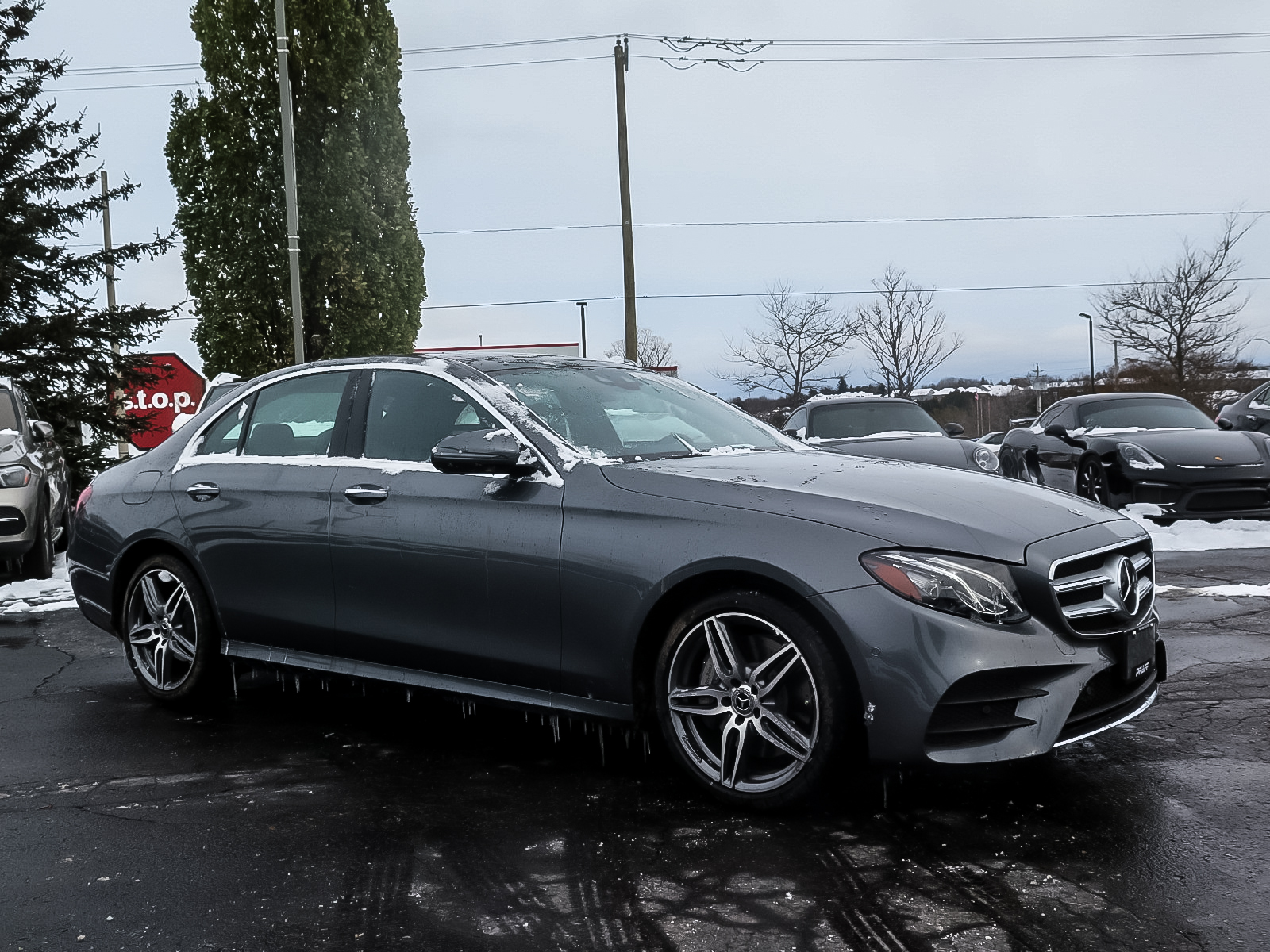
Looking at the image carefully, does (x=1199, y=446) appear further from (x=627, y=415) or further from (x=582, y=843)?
(x=582, y=843)

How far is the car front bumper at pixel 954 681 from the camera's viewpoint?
342 centimetres

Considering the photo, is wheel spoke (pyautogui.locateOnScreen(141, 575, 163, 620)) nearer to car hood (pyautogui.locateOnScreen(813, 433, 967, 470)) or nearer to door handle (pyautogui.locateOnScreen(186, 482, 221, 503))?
door handle (pyautogui.locateOnScreen(186, 482, 221, 503))

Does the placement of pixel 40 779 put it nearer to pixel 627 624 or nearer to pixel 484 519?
pixel 484 519

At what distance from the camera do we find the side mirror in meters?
4.19

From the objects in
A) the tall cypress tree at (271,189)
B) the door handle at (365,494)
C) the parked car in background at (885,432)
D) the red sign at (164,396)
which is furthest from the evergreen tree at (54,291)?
the door handle at (365,494)

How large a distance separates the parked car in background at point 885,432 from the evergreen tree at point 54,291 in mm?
10935

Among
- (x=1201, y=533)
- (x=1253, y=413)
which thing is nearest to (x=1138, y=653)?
(x=1201, y=533)

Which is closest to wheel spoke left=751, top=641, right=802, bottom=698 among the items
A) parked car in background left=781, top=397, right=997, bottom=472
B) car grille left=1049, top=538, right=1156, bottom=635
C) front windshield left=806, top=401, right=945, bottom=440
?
car grille left=1049, top=538, right=1156, bottom=635

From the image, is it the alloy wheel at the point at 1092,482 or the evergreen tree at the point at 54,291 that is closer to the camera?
the alloy wheel at the point at 1092,482

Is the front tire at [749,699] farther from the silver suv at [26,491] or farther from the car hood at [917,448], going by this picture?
the silver suv at [26,491]

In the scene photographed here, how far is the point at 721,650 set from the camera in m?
3.81

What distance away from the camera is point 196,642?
535 cm

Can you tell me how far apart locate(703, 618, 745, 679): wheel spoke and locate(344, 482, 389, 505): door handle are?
1508mm

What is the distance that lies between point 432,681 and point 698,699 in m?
1.18
